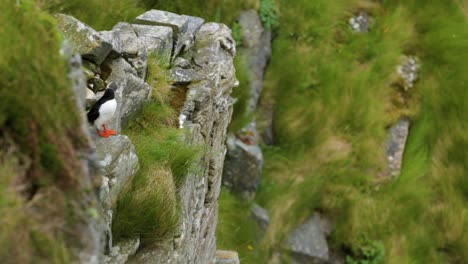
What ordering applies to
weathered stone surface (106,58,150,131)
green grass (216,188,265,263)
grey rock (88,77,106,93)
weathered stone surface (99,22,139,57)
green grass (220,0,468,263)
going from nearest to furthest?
grey rock (88,77,106,93) → weathered stone surface (106,58,150,131) → weathered stone surface (99,22,139,57) → green grass (216,188,265,263) → green grass (220,0,468,263)

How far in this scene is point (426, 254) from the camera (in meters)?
9.77

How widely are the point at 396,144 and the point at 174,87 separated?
6.79 meters

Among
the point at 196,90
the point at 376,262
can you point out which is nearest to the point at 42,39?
the point at 196,90

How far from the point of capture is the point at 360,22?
11727 millimetres

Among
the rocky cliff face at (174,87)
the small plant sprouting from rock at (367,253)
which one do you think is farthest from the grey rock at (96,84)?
the small plant sprouting from rock at (367,253)

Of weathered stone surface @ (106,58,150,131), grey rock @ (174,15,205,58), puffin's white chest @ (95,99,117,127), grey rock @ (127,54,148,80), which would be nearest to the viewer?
puffin's white chest @ (95,99,117,127)

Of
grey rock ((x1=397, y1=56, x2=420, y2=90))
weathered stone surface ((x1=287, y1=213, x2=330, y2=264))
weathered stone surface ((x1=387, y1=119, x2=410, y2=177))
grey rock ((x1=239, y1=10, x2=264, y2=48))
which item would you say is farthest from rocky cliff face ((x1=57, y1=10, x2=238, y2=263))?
grey rock ((x1=397, y1=56, x2=420, y2=90))

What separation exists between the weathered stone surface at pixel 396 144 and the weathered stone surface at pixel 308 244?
72.0 inches

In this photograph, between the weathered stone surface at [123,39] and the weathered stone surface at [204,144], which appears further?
the weathered stone surface at [123,39]

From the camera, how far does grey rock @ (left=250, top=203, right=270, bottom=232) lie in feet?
29.5

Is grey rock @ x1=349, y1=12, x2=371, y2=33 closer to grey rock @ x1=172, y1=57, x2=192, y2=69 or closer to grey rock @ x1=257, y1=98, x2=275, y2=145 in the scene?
grey rock @ x1=257, y1=98, x2=275, y2=145

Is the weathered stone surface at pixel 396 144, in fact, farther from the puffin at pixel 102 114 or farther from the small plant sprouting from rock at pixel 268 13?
the puffin at pixel 102 114

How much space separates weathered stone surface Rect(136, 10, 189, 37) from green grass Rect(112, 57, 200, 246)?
3.26ft

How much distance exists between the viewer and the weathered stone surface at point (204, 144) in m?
4.19
